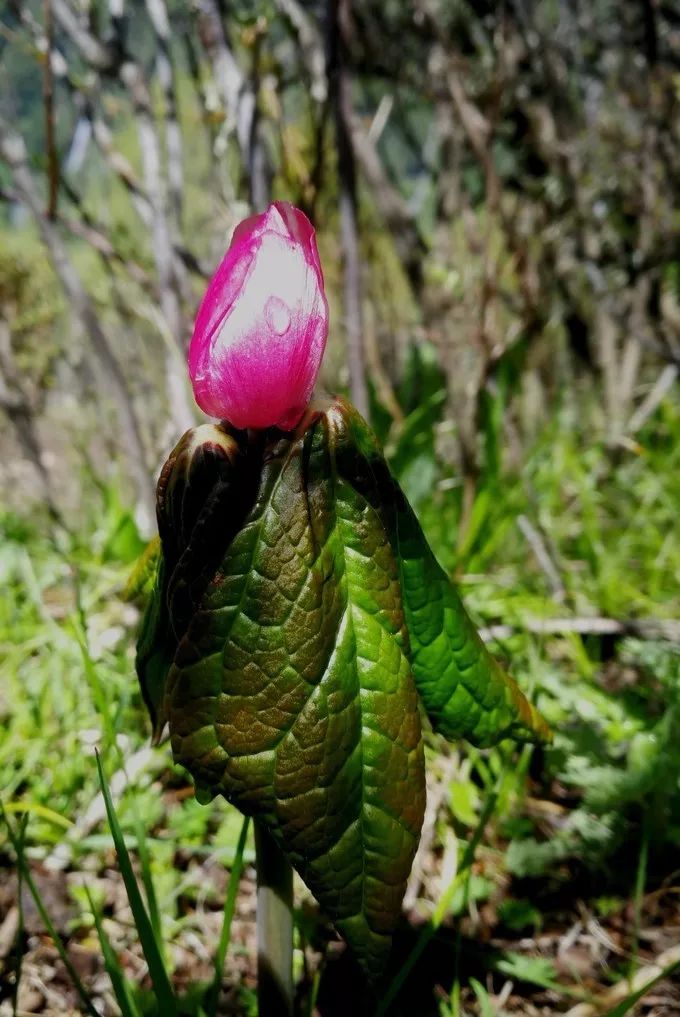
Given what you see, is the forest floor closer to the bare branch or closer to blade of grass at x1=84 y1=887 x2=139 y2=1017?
blade of grass at x1=84 y1=887 x2=139 y2=1017

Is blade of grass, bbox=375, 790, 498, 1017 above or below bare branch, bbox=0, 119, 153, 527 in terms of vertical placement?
below

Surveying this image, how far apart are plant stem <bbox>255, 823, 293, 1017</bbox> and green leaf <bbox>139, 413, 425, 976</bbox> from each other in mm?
106

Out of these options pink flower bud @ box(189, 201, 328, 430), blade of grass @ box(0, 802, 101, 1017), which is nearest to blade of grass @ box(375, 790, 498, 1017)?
blade of grass @ box(0, 802, 101, 1017)

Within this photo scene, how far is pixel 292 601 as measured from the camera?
52 cm

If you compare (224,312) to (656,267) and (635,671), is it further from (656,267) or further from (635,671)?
(656,267)

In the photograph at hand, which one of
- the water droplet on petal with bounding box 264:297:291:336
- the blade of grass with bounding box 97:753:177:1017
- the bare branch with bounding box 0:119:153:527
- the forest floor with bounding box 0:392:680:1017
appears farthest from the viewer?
the bare branch with bounding box 0:119:153:527

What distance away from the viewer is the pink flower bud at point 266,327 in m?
0.51

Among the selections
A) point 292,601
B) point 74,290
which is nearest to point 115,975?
point 292,601

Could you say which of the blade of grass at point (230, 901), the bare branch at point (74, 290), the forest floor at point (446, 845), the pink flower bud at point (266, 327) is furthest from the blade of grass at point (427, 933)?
the bare branch at point (74, 290)

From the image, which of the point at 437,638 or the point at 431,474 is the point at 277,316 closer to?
the point at 437,638

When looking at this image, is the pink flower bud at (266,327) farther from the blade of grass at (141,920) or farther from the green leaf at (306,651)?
the blade of grass at (141,920)

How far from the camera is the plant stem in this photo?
2.13 ft

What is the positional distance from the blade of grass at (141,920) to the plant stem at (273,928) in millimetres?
90

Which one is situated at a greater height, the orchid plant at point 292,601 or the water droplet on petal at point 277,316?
the water droplet on petal at point 277,316
